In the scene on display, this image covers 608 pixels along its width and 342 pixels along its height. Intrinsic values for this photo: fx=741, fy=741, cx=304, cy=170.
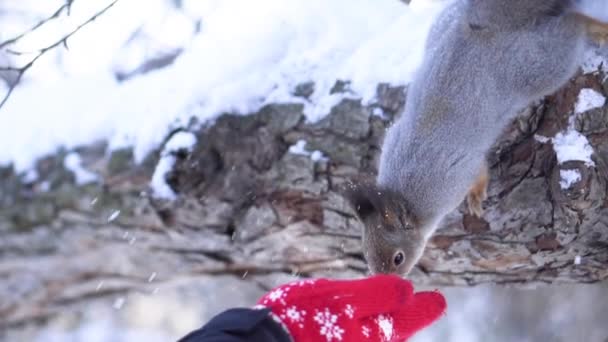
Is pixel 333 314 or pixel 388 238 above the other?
pixel 333 314

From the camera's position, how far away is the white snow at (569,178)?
161 centimetres

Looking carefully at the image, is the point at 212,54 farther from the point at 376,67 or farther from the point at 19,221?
the point at 19,221

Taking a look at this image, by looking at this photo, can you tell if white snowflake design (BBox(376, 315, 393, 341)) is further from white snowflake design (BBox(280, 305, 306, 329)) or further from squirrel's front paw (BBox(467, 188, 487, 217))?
squirrel's front paw (BBox(467, 188, 487, 217))

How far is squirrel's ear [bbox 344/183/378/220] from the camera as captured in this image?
1.80 metres

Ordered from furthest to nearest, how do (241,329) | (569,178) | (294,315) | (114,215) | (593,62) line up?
(114,215) < (593,62) < (569,178) < (294,315) < (241,329)

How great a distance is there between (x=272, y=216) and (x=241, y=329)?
99 centimetres

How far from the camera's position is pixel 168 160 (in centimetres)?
202

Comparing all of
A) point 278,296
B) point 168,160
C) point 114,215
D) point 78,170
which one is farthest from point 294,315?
point 78,170

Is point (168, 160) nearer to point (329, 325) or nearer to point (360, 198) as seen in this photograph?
point (360, 198)

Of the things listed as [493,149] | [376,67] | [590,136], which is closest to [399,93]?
[376,67]

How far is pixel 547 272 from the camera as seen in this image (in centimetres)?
183

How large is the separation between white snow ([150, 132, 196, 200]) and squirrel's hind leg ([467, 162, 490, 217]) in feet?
2.46

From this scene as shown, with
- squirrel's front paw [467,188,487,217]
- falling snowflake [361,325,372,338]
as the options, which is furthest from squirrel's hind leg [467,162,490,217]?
falling snowflake [361,325,372,338]

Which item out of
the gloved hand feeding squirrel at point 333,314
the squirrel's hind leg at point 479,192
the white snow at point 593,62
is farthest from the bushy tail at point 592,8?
the gloved hand feeding squirrel at point 333,314
